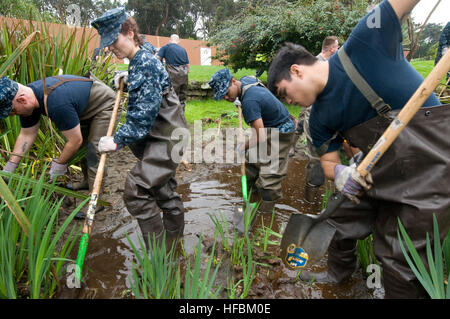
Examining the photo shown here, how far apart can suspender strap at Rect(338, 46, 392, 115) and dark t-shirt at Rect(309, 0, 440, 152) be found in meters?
0.03

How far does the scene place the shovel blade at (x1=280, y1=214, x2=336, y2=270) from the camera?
1936mm

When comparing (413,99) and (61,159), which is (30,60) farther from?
(413,99)

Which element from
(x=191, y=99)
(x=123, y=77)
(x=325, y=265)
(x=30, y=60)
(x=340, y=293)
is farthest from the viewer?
(x=191, y=99)

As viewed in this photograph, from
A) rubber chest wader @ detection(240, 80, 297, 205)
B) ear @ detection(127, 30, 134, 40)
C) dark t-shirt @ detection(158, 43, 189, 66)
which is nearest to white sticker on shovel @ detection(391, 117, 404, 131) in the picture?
rubber chest wader @ detection(240, 80, 297, 205)

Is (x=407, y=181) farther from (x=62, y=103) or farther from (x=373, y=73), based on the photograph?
(x=62, y=103)

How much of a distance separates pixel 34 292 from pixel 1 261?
0.24 m

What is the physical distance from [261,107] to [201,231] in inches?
59.7

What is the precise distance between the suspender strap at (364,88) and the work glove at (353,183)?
362 millimetres

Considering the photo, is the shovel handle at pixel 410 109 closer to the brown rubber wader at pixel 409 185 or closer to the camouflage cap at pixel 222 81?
the brown rubber wader at pixel 409 185

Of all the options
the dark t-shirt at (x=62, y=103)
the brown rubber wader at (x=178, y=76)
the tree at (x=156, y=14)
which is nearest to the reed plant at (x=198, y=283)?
the dark t-shirt at (x=62, y=103)

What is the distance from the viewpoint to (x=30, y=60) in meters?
3.01

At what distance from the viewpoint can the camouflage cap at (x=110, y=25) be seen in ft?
Result: 6.81

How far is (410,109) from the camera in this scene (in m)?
1.30
